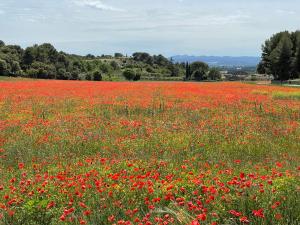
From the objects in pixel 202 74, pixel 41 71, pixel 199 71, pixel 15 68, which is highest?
pixel 15 68

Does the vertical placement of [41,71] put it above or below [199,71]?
above

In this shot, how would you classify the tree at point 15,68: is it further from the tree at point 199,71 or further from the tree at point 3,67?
the tree at point 199,71

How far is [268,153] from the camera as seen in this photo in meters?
12.5

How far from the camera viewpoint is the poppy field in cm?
650

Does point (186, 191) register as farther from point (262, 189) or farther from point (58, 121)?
point (58, 121)

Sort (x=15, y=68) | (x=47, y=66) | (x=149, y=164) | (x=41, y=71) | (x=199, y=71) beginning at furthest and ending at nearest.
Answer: (x=199, y=71) < (x=47, y=66) < (x=41, y=71) < (x=15, y=68) < (x=149, y=164)

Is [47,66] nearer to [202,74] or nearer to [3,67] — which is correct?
[3,67]

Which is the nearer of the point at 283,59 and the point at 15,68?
the point at 283,59

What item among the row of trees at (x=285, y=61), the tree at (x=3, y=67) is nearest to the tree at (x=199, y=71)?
the row of trees at (x=285, y=61)

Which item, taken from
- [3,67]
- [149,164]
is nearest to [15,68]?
[3,67]

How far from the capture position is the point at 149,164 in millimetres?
9578

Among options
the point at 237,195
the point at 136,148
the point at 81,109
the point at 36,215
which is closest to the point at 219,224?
the point at 237,195

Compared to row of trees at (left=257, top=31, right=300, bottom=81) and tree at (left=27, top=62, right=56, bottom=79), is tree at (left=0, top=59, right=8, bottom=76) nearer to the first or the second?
tree at (left=27, top=62, right=56, bottom=79)

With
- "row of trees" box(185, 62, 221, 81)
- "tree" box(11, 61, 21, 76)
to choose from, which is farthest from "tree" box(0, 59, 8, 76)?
"row of trees" box(185, 62, 221, 81)
